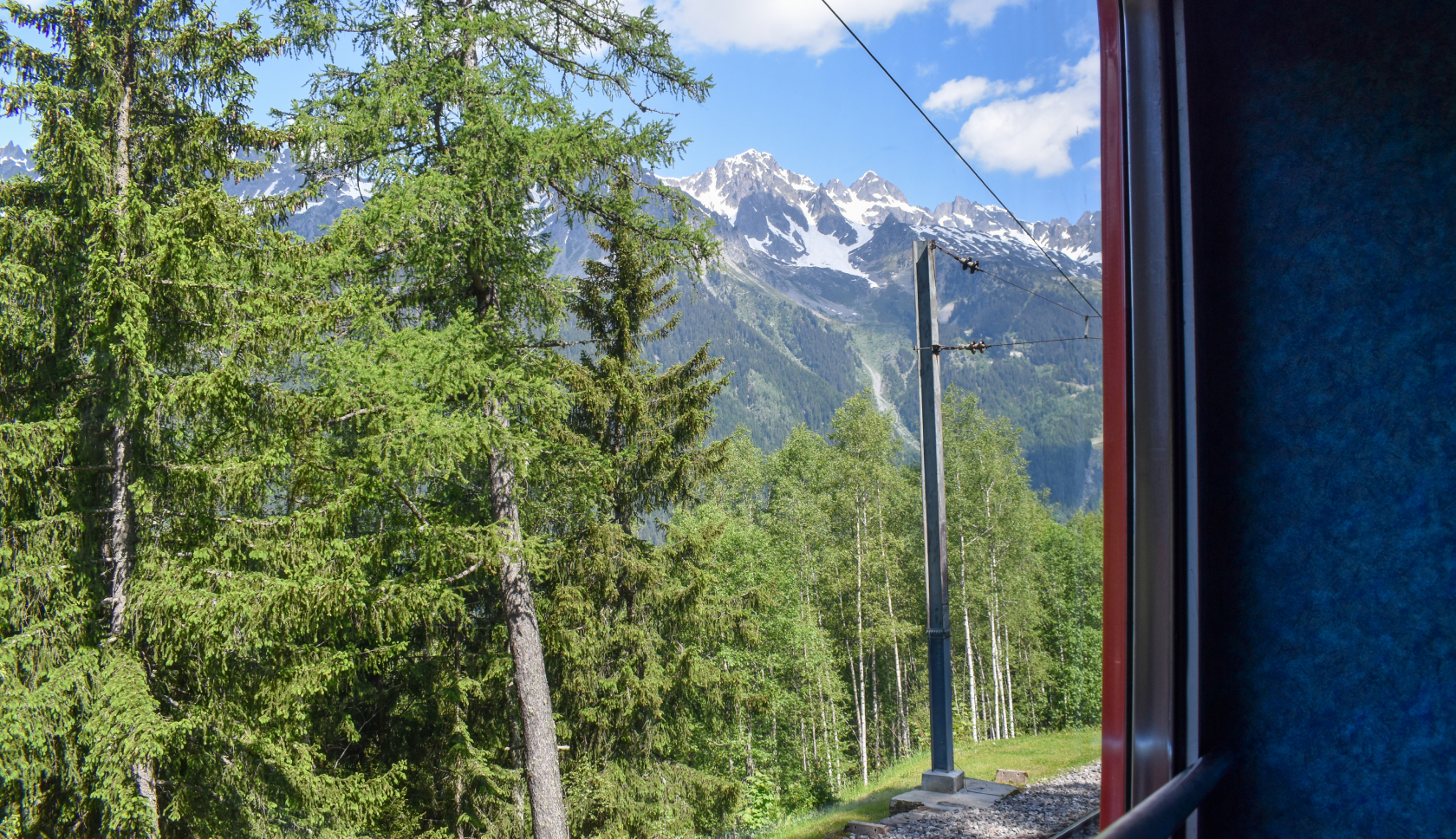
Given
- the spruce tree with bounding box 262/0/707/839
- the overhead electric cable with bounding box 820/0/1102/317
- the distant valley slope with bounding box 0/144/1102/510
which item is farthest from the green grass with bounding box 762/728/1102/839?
the overhead electric cable with bounding box 820/0/1102/317

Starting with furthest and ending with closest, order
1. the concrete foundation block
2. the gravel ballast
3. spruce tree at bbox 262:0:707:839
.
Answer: spruce tree at bbox 262:0:707:839 < the concrete foundation block < the gravel ballast

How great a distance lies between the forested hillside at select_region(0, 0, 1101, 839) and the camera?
4.75 meters

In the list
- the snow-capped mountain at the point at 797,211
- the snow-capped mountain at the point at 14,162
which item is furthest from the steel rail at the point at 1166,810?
the snow-capped mountain at the point at 797,211

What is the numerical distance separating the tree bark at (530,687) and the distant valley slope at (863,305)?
7.58 feet

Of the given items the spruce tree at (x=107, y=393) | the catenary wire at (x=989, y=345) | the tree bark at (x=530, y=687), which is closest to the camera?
the catenary wire at (x=989, y=345)

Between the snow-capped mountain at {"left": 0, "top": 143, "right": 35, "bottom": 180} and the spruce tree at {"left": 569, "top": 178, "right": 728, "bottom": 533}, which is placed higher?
the snow-capped mountain at {"left": 0, "top": 143, "right": 35, "bottom": 180}

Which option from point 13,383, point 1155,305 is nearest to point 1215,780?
point 1155,305

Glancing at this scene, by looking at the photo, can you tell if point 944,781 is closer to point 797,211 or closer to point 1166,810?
point 1166,810

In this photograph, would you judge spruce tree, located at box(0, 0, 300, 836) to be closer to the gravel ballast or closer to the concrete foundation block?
the gravel ballast

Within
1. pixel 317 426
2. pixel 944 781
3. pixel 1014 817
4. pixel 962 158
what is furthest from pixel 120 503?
pixel 1014 817

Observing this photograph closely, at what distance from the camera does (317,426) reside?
541cm

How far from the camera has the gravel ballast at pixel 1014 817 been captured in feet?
13.0

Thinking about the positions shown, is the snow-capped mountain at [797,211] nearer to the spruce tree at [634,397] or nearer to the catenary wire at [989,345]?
the spruce tree at [634,397]

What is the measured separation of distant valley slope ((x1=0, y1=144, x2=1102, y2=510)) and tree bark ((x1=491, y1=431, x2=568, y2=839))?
2.31 meters
